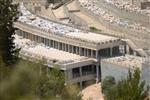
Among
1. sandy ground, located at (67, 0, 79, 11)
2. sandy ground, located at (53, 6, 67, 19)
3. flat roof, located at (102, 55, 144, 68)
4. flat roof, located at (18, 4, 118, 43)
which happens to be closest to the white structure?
flat roof, located at (18, 4, 118, 43)

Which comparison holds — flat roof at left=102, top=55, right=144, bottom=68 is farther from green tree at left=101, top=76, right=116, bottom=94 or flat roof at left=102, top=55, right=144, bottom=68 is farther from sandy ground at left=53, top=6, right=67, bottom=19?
sandy ground at left=53, top=6, right=67, bottom=19

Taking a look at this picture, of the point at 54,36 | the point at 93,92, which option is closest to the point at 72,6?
the point at 54,36

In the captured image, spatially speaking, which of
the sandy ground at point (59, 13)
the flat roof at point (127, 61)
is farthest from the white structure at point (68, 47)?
the sandy ground at point (59, 13)

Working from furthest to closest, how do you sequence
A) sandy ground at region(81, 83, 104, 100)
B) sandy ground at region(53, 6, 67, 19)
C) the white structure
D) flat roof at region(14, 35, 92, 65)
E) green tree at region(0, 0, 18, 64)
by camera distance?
sandy ground at region(53, 6, 67, 19), flat roof at region(14, 35, 92, 65), the white structure, sandy ground at region(81, 83, 104, 100), green tree at region(0, 0, 18, 64)

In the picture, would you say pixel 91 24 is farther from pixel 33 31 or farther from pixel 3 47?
pixel 3 47

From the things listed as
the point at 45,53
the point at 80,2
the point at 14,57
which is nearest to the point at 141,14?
the point at 80,2
